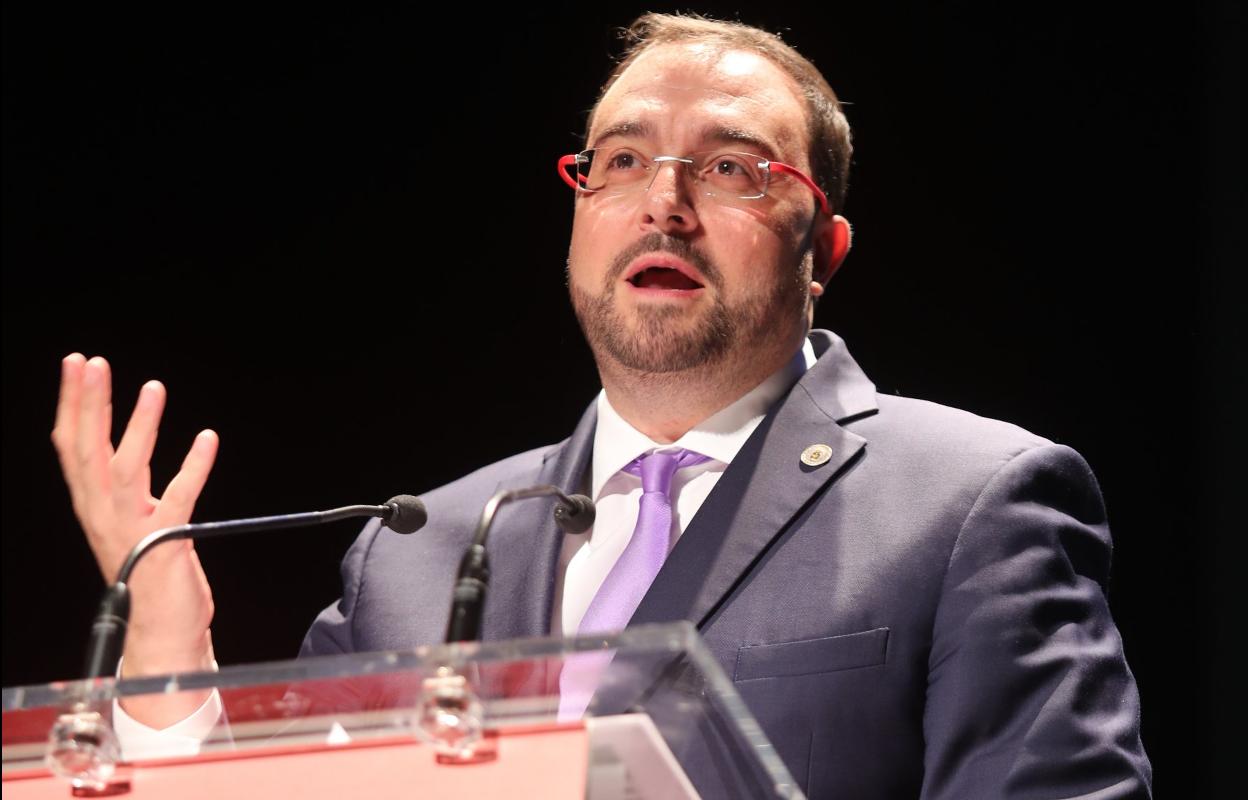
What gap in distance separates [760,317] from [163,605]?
1.01 metres

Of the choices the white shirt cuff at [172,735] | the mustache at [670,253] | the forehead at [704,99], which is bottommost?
the white shirt cuff at [172,735]

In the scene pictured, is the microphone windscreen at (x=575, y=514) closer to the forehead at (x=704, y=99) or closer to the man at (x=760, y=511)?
the man at (x=760, y=511)

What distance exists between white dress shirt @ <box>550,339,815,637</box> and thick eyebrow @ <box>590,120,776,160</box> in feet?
1.14

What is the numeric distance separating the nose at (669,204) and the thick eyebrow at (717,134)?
0.08 m

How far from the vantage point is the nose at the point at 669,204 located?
218 centimetres

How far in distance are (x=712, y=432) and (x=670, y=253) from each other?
293 millimetres

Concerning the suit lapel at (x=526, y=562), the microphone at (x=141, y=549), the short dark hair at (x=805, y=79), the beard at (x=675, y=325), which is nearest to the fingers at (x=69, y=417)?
the microphone at (x=141, y=549)

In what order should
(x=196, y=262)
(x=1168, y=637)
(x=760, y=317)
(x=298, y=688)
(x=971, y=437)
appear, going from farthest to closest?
(x=196, y=262) < (x=1168, y=637) < (x=760, y=317) < (x=971, y=437) < (x=298, y=688)

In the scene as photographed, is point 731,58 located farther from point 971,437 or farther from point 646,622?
point 646,622

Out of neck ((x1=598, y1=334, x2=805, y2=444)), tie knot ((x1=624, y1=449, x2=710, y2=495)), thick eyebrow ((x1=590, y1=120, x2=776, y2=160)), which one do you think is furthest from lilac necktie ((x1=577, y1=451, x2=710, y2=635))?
thick eyebrow ((x1=590, y1=120, x2=776, y2=160))

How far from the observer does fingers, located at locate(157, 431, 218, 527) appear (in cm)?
174

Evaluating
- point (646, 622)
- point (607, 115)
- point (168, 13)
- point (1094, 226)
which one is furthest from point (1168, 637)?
point (168, 13)

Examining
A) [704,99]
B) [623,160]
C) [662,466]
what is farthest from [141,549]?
[704,99]

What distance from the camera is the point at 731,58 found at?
2365 mm
